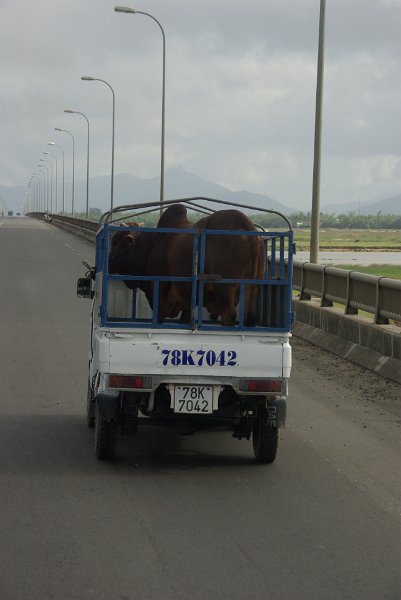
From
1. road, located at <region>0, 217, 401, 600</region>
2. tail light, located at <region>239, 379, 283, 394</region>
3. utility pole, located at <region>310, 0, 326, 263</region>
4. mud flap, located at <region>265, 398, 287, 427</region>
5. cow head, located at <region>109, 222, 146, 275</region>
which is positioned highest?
utility pole, located at <region>310, 0, 326, 263</region>

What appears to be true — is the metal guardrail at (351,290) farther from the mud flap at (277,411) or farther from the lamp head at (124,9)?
the lamp head at (124,9)

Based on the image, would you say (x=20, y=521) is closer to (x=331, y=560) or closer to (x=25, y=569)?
(x=25, y=569)

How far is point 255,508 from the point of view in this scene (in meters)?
7.08

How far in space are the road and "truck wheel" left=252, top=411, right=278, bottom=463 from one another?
4.0 inches

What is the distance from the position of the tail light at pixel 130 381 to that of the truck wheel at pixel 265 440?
975 mm

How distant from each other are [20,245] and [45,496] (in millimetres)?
43787

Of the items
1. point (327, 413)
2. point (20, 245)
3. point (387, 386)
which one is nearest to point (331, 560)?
point (327, 413)

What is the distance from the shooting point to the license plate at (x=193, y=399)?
8016mm

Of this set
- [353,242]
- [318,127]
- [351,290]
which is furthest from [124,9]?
[353,242]

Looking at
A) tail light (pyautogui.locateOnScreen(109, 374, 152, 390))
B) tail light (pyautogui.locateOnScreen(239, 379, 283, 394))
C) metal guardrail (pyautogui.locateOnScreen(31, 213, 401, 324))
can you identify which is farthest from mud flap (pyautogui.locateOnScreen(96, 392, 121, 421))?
metal guardrail (pyautogui.locateOnScreen(31, 213, 401, 324))

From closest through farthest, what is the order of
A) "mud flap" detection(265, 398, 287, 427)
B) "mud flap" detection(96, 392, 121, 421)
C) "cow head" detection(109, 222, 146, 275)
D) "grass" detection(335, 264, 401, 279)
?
"mud flap" detection(96, 392, 121, 421), "mud flap" detection(265, 398, 287, 427), "cow head" detection(109, 222, 146, 275), "grass" detection(335, 264, 401, 279)

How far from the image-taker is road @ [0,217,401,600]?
18.1 feet

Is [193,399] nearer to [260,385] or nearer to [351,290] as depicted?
[260,385]

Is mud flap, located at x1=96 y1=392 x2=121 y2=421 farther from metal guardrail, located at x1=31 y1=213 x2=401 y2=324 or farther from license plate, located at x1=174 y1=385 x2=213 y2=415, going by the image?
metal guardrail, located at x1=31 y1=213 x2=401 y2=324
